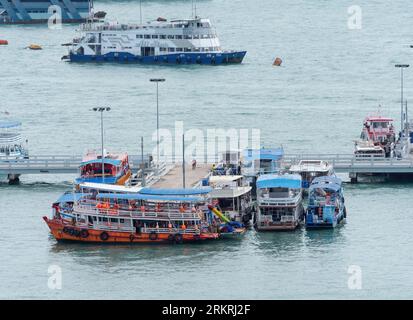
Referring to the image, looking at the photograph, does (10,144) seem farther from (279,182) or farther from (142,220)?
(279,182)

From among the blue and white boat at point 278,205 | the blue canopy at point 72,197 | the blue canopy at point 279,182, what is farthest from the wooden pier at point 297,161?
the blue canopy at point 72,197

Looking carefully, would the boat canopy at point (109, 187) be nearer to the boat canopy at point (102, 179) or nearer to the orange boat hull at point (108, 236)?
the orange boat hull at point (108, 236)

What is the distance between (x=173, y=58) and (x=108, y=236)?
6614 centimetres

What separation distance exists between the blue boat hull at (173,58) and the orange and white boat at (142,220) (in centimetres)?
6387

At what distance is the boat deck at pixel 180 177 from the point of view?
67.3 meters

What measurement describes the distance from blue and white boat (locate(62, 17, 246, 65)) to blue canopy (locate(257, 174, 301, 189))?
60.7m

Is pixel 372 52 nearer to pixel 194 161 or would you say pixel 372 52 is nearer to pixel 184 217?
pixel 194 161

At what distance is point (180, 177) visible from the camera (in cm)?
6906

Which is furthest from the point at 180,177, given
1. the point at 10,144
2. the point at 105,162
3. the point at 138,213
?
the point at 10,144

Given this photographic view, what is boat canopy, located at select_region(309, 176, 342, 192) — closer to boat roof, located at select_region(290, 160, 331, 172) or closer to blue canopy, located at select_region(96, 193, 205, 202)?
boat roof, located at select_region(290, 160, 331, 172)

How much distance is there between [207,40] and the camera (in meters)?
129

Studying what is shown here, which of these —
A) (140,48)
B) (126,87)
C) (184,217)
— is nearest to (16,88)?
(126,87)
